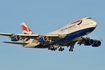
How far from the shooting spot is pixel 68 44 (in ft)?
276

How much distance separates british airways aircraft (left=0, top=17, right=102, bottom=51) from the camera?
73.5m

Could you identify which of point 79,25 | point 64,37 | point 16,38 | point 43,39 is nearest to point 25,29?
point 43,39

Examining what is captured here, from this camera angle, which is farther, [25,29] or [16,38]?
[25,29]

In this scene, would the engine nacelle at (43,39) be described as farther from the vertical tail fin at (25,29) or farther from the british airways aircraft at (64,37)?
the vertical tail fin at (25,29)

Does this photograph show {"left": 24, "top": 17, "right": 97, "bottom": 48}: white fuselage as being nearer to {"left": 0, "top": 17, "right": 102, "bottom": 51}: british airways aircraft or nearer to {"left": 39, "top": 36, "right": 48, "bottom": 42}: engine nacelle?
{"left": 0, "top": 17, "right": 102, "bottom": 51}: british airways aircraft

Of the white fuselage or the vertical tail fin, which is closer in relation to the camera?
the white fuselage

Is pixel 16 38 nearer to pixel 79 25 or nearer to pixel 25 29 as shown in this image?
pixel 79 25

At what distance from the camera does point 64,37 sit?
75.6 metres

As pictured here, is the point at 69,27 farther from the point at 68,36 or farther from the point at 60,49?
the point at 60,49

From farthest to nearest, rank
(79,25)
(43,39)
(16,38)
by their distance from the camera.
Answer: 1. (43,39)
2. (79,25)
3. (16,38)

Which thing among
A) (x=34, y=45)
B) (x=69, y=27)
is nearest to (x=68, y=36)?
(x=69, y=27)

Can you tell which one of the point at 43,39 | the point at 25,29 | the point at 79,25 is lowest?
the point at 43,39

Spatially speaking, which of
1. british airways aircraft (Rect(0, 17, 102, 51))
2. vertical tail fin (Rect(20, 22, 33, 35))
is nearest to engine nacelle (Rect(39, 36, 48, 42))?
british airways aircraft (Rect(0, 17, 102, 51))

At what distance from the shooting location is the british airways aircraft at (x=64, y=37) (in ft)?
241
